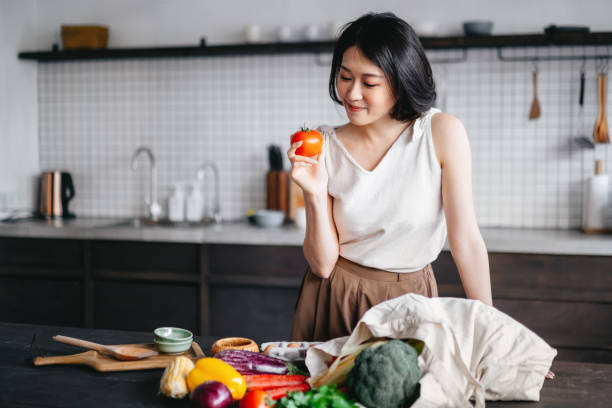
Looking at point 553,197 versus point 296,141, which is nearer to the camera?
point 296,141

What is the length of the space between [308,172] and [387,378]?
2.37 feet

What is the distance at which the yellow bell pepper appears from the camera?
1170mm

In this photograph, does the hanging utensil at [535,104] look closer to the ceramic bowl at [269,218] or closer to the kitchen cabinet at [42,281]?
A: the ceramic bowl at [269,218]

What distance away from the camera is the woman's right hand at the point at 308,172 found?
1588 millimetres

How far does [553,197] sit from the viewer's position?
3295 mm

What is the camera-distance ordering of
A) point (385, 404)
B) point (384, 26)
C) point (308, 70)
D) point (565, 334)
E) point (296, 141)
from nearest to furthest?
point (385, 404)
point (384, 26)
point (296, 141)
point (565, 334)
point (308, 70)

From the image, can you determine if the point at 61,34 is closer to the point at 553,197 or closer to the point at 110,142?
the point at 110,142

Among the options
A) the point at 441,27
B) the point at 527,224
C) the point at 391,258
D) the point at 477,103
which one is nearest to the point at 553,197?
the point at 527,224

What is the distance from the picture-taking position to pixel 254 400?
111 cm

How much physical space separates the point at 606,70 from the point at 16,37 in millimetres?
3523

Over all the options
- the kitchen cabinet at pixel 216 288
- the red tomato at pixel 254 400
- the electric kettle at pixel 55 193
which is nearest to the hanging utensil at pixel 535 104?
the kitchen cabinet at pixel 216 288

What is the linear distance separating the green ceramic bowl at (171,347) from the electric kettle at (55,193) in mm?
2641

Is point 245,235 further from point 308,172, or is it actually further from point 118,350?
point 118,350

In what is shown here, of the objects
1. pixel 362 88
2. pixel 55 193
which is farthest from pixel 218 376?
pixel 55 193
